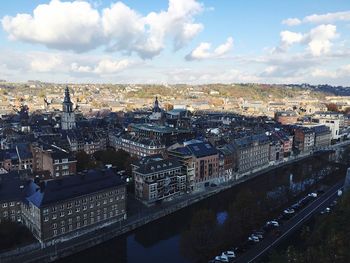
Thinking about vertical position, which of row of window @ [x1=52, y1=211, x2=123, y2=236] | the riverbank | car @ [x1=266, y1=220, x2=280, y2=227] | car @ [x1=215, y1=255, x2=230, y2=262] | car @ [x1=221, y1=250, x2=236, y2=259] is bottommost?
the riverbank

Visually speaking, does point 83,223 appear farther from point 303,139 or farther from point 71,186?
point 303,139

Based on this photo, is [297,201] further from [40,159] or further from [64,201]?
[40,159]

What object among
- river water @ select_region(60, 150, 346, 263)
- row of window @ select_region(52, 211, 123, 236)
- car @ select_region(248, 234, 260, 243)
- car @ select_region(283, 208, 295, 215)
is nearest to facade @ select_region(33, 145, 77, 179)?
row of window @ select_region(52, 211, 123, 236)

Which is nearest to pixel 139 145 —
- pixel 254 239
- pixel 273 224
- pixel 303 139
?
pixel 273 224

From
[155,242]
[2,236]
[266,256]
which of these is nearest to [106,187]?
[155,242]

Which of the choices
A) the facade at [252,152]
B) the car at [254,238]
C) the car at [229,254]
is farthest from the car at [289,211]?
the facade at [252,152]

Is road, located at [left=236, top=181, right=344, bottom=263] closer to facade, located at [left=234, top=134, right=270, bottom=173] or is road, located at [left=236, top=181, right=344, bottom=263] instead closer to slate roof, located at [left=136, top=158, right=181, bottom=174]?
facade, located at [left=234, top=134, right=270, bottom=173]
